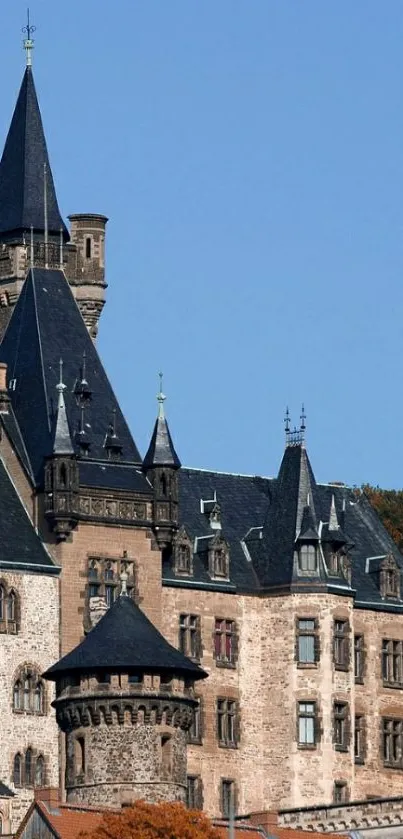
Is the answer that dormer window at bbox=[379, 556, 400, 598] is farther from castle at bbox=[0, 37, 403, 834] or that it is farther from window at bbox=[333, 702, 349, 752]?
window at bbox=[333, 702, 349, 752]

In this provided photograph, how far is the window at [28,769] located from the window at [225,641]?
1003 cm

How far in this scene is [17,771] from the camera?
416 ft

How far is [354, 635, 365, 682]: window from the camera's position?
13788cm

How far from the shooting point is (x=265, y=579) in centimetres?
13662

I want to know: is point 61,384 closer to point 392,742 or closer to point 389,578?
point 389,578

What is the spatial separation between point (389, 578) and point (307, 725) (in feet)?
26.0

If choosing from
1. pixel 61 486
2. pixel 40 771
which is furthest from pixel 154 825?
pixel 61 486

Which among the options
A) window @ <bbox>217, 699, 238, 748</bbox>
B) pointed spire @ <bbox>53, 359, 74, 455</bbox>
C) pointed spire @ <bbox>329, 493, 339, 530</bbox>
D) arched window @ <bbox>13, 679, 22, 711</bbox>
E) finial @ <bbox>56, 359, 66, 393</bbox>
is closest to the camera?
arched window @ <bbox>13, 679, 22, 711</bbox>

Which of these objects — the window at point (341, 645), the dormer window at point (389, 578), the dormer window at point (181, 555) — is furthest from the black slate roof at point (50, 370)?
the dormer window at point (389, 578)

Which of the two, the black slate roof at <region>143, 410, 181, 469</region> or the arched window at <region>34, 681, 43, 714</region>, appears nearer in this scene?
the arched window at <region>34, 681, 43, 714</region>

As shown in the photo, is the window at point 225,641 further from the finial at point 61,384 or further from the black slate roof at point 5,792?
the black slate roof at point 5,792

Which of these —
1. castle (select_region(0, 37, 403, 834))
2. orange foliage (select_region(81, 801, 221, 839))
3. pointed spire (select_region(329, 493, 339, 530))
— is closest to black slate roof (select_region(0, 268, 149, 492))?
castle (select_region(0, 37, 403, 834))

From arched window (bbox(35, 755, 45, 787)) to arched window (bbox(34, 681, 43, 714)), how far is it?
1462 millimetres

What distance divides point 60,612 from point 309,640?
32.3 ft
